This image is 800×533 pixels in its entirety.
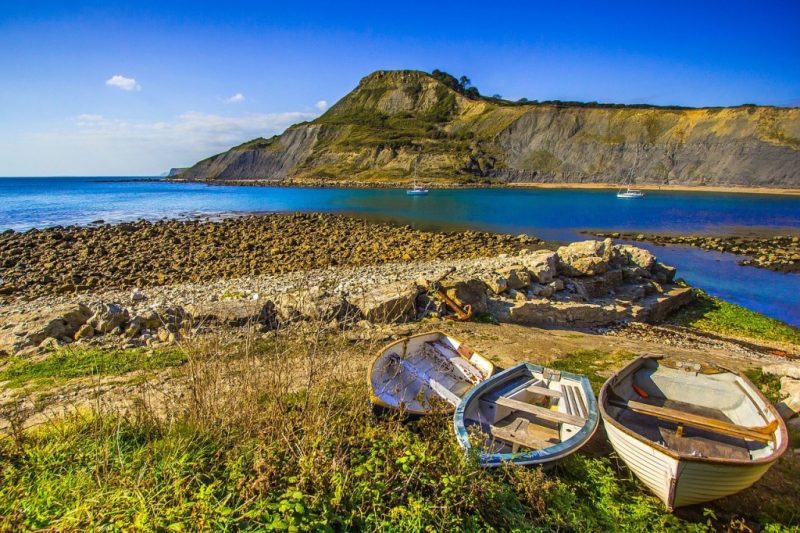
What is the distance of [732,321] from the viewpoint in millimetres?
16156

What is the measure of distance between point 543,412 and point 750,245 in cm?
3816

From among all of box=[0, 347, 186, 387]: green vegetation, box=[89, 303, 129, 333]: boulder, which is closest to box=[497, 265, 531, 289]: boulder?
box=[0, 347, 186, 387]: green vegetation

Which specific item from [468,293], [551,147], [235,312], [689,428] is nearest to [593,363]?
[689,428]

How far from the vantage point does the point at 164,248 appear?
2609cm

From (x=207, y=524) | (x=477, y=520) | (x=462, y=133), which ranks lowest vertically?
(x=477, y=520)

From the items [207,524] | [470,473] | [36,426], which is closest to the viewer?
[207,524]

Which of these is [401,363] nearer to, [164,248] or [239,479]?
[239,479]

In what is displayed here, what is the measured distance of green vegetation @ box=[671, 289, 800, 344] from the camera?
14860mm

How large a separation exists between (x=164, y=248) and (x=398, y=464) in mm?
26247

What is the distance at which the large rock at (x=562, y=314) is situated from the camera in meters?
13.5

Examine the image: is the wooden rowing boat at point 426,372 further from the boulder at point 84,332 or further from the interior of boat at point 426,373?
the boulder at point 84,332

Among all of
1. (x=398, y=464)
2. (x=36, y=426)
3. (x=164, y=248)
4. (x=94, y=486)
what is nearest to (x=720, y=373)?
(x=398, y=464)

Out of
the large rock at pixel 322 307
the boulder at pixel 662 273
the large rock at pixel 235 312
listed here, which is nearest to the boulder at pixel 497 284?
the large rock at pixel 322 307

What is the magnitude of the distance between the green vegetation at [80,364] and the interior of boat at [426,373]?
420cm
